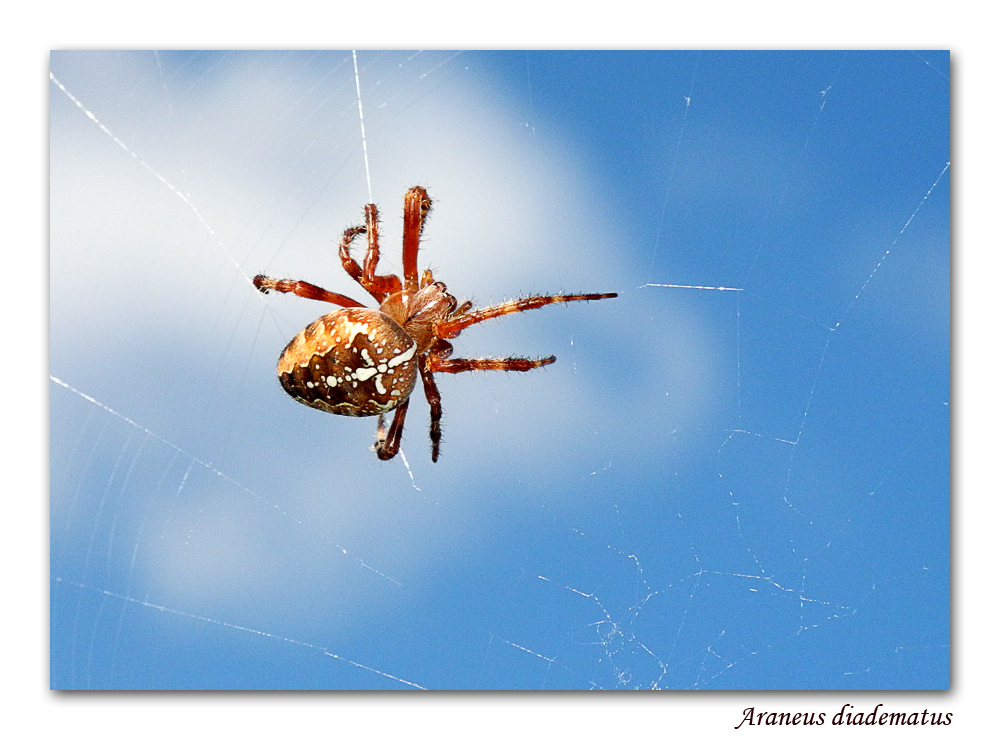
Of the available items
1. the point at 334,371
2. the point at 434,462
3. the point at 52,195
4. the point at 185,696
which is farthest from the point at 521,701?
the point at 52,195

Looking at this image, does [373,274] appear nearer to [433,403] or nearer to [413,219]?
[413,219]

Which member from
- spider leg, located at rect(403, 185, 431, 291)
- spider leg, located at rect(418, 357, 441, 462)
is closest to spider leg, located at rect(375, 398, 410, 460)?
spider leg, located at rect(418, 357, 441, 462)

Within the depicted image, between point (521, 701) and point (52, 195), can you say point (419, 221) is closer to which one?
point (52, 195)

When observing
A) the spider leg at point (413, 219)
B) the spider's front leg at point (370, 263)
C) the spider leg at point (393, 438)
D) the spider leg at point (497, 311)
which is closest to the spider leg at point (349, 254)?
the spider's front leg at point (370, 263)

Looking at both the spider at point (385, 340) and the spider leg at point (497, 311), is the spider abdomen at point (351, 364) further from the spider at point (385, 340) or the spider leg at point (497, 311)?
the spider leg at point (497, 311)

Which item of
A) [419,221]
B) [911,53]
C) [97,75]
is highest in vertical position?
[911,53]

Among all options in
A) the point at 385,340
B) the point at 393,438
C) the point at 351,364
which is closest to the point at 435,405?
the point at 393,438
